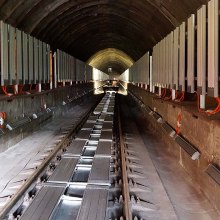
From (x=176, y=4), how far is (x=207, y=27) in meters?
5.20

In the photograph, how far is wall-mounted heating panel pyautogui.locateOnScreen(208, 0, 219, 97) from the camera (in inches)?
205

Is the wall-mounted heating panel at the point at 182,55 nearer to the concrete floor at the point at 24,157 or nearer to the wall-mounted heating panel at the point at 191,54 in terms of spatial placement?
the wall-mounted heating panel at the point at 191,54

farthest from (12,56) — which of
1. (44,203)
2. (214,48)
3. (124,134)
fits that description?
(214,48)

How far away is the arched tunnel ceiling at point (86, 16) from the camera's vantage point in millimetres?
11594

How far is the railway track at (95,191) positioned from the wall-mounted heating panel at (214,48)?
191 centimetres

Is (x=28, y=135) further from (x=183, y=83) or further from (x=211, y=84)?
(x=211, y=84)

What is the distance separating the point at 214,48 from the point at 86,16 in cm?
1536

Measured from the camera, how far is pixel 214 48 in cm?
523

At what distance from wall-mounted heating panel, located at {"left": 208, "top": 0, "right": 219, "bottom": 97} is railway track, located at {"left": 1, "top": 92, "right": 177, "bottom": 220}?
191 centimetres

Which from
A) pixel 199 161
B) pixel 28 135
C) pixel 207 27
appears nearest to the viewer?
pixel 207 27

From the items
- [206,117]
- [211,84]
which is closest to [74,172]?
[206,117]

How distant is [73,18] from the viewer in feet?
61.2

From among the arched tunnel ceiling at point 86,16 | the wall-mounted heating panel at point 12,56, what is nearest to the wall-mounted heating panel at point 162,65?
the arched tunnel ceiling at point 86,16

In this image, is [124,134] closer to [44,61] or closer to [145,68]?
[44,61]
